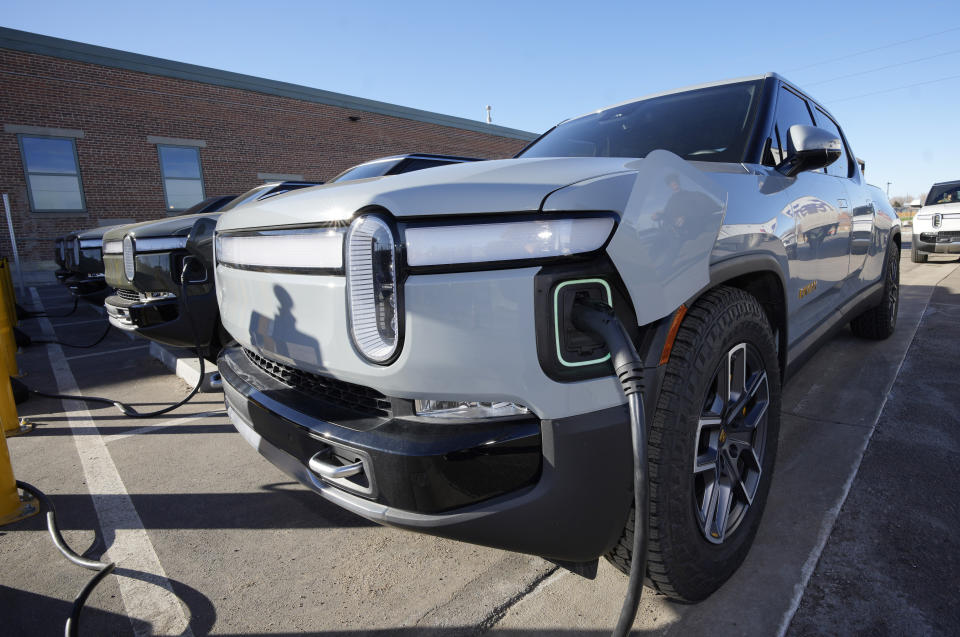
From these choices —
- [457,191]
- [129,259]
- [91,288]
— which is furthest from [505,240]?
[91,288]

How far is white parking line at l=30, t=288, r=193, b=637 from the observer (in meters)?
1.60

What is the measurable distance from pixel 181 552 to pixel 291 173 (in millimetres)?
17496

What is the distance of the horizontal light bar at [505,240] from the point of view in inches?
43.9

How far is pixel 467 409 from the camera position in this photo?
121 cm

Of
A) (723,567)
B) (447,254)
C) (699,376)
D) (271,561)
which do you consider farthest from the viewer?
(271,561)

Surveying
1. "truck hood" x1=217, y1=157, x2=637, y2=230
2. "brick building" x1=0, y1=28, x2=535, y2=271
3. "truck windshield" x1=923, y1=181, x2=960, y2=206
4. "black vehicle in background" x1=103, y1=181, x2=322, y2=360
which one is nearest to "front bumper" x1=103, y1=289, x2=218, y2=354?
"black vehicle in background" x1=103, y1=181, x2=322, y2=360

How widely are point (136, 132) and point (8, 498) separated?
15303mm

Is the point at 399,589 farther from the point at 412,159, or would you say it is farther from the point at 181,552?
the point at 412,159

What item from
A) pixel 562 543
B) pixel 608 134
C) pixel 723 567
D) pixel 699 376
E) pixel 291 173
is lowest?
pixel 723 567

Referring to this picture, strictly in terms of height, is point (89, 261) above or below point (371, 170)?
below

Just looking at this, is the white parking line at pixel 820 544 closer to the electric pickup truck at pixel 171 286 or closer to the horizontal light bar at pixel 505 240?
the horizontal light bar at pixel 505 240

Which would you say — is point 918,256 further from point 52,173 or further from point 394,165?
point 52,173

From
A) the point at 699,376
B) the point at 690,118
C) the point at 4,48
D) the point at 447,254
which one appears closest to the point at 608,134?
the point at 690,118

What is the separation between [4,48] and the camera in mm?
12188
